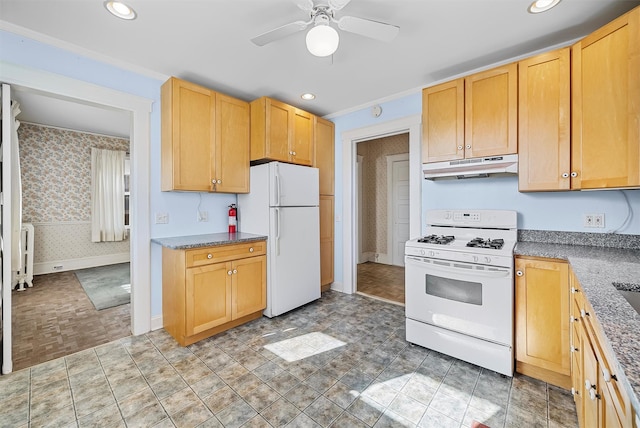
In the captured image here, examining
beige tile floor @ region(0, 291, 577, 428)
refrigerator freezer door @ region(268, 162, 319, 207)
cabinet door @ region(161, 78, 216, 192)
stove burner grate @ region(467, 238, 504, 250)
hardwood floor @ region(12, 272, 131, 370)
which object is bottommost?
beige tile floor @ region(0, 291, 577, 428)

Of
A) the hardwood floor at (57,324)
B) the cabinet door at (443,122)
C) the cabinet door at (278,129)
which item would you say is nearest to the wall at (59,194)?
the hardwood floor at (57,324)

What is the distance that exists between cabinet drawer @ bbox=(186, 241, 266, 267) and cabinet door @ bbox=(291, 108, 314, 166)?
3.74 ft

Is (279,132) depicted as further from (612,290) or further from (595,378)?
(595,378)

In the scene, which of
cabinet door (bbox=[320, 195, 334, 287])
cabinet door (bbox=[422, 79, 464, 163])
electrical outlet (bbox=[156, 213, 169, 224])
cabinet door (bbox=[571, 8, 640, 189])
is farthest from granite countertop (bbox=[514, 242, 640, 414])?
electrical outlet (bbox=[156, 213, 169, 224])

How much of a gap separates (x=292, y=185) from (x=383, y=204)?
287 cm

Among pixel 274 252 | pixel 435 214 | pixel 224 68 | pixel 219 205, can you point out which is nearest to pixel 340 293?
pixel 274 252

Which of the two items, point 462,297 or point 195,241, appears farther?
point 195,241

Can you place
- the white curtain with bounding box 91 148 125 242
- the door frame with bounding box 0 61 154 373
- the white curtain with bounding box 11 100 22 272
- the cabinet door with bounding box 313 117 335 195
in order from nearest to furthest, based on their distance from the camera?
the white curtain with bounding box 11 100 22 272 < the door frame with bounding box 0 61 154 373 < the cabinet door with bounding box 313 117 335 195 < the white curtain with bounding box 91 148 125 242

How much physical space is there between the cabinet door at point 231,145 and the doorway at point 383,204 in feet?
7.70

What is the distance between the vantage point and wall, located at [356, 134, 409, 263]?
5348 millimetres

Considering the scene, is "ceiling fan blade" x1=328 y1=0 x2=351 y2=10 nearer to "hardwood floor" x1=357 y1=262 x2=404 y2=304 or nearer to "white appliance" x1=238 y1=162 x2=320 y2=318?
"white appliance" x1=238 y1=162 x2=320 y2=318

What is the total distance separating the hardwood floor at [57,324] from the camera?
2.27 metres

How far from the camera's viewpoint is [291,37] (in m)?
2.09

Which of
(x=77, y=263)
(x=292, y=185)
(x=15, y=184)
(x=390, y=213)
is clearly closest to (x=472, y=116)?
(x=292, y=185)
